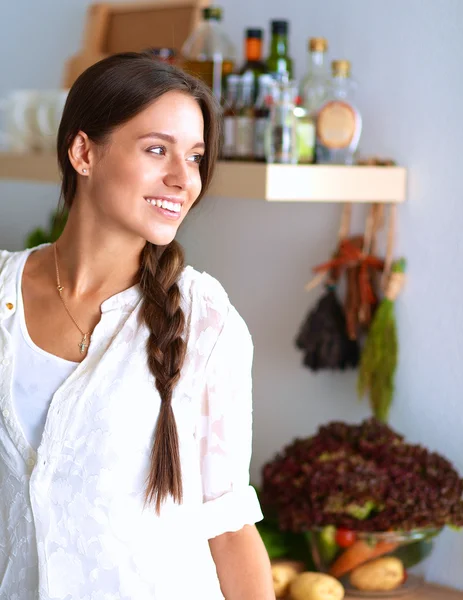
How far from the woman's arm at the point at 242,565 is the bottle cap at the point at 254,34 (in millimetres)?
989

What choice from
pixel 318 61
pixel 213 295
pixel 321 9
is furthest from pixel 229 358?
pixel 321 9

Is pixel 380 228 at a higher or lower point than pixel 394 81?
lower

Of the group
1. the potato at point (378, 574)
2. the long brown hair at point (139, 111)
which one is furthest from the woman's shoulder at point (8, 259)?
the potato at point (378, 574)

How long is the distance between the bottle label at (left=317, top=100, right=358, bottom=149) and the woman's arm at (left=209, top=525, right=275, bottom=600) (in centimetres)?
78

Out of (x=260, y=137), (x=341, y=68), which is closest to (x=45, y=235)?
(x=260, y=137)

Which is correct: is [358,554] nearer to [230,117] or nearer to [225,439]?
[225,439]

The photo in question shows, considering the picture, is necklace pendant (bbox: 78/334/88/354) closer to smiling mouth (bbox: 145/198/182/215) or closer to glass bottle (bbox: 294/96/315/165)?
smiling mouth (bbox: 145/198/182/215)

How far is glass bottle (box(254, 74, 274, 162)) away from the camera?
1.58 metres

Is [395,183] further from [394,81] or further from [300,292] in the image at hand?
[300,292]

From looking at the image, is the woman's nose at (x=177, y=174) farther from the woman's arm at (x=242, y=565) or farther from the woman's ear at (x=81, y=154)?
the woman's arm at (x=242, y=565)

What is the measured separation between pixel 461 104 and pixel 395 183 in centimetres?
18

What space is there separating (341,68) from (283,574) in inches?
34.3

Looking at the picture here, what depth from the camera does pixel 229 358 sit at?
1.04 metres

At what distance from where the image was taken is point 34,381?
1.05m
